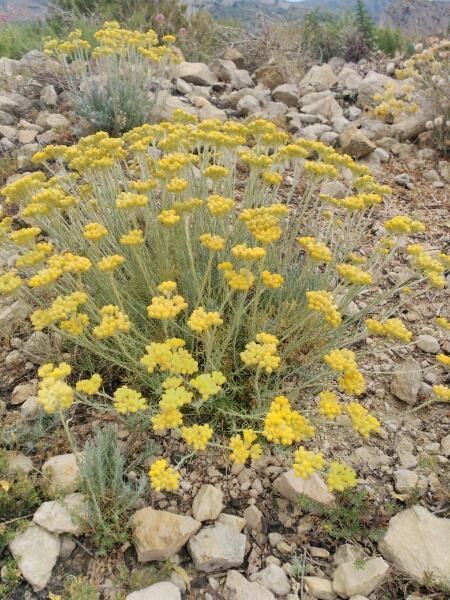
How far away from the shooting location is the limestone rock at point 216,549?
2.11 m

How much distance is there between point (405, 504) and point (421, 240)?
2.91 metres

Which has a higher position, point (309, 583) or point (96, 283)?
point (96, 283)

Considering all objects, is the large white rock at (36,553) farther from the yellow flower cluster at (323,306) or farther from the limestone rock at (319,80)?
the limestone rock at (319,80)

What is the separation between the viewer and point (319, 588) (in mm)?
2084

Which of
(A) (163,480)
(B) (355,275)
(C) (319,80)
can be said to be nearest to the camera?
(A) (163,480)

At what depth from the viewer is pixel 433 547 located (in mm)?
2154

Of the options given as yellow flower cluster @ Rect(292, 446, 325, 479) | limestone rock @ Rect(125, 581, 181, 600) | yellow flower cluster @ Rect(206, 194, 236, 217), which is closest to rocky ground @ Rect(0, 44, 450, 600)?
limestone rock @ Rect(125, 581, 181, 600)

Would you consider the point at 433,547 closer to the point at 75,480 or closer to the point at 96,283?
the point at 75,480

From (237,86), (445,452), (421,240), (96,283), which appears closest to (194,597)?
(445,452)

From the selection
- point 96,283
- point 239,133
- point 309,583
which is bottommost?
point 309,583

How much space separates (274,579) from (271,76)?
7500mm

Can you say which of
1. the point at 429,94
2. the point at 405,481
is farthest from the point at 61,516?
the point at 429,94

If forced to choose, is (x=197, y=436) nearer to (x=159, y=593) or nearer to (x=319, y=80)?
(x=159, y=593)

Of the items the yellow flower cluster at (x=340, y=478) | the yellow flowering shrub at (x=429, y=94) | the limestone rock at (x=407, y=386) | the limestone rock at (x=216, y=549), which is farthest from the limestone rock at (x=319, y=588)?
the yellow flowering shrub at (x=429, y=94)
